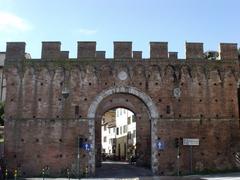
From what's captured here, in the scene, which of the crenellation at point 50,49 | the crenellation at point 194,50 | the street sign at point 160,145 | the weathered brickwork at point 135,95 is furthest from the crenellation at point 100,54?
the street sign at point 160,145

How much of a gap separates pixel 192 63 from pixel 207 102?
2859 millimetres

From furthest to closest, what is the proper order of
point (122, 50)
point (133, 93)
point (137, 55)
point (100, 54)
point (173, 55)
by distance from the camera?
point (173, 55), point (100, 54), point (137, 55), point (122, 50), point (133, 93)

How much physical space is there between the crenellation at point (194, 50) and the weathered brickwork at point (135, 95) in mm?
68

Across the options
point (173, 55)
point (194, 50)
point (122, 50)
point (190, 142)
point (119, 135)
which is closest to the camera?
point (190, 142)

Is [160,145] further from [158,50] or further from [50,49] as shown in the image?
[50,49]

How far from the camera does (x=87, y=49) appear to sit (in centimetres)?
2828

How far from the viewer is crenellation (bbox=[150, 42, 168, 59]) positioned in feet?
92.6

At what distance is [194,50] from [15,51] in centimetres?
1229

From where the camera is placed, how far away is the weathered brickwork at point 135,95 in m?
27.5

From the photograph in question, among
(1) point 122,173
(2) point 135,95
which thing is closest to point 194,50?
(2) point 135,95

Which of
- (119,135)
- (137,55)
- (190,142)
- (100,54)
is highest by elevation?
(100,54)

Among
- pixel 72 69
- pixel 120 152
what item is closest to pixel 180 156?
pixel 72 69

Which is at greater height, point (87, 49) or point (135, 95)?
point (87, 49)

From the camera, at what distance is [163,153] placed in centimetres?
2752
